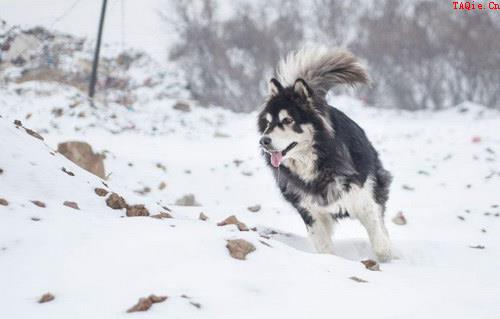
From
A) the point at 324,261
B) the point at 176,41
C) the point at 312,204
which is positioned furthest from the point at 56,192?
the point at 176,41

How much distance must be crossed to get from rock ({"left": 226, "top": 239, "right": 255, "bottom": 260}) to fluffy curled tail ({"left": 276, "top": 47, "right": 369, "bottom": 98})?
2121 millimetres

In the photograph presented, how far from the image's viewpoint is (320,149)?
4.20m

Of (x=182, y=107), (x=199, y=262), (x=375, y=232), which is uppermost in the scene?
(x=199, y=262)

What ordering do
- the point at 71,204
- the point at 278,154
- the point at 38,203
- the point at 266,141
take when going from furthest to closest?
1. the point at 278,154
2. the point at 266,141
3. the point at 71,204
4. the point at 38,203

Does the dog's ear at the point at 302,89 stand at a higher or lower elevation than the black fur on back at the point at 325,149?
higher

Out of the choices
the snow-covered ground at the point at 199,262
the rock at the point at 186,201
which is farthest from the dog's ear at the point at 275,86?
the rock at the point at 186,201

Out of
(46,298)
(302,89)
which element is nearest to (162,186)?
(302,89)

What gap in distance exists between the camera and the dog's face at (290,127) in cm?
409

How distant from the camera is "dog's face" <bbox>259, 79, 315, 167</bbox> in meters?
4.09

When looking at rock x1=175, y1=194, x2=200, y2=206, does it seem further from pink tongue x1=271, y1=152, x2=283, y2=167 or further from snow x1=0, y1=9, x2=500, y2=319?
pink tongue x1=271, y1=152, x2=283, y2=167

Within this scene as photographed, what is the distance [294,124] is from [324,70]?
2.26ft

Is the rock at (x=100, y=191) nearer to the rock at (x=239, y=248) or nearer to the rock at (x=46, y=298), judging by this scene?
the rock at (x=239, y=248)

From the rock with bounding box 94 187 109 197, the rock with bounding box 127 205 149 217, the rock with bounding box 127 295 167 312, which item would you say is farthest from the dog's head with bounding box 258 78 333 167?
the rock with bounding box 127 295 167 312

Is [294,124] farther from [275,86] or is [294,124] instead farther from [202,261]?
[202,261]
